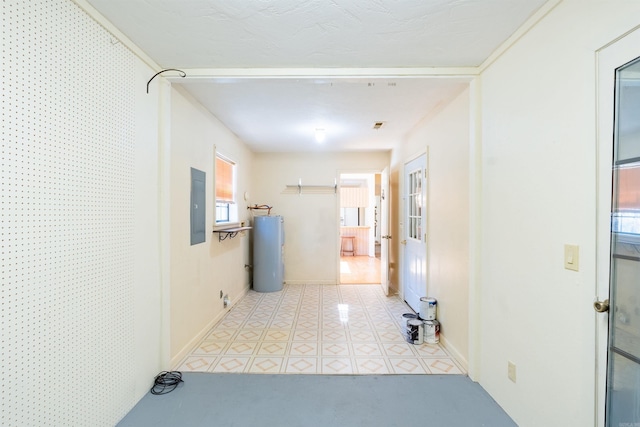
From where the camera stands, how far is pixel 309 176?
16.4 feet

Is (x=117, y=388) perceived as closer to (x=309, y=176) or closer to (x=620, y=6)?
(x=620, y=6)

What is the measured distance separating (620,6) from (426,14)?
0.75 m

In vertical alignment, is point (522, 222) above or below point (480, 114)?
below

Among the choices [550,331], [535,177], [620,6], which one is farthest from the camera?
[535,177]

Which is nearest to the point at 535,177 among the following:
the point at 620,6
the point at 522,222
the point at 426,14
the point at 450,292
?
the point at 522,222

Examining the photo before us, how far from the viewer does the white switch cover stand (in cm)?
125

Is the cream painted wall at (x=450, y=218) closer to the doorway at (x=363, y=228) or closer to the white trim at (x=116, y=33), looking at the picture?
the white trim at (x=116, y=33)

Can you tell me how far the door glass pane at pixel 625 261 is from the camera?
103 cm

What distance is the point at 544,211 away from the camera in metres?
1.43

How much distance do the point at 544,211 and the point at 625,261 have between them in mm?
409

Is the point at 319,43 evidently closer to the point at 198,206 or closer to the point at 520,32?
the point at 520,32

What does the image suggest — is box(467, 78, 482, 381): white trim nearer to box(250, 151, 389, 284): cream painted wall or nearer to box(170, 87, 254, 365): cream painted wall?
box(170, 87, 254, 365): cream painted wall

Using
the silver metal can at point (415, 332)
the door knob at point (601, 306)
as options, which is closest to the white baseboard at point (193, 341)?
the silver metal can at point (415, 332)

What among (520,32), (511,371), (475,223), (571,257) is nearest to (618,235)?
(571,257)
